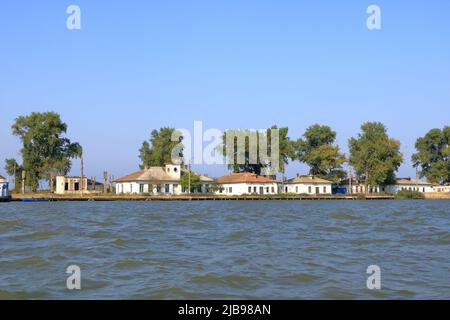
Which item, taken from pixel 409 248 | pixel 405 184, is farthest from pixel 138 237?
pixel 405 184

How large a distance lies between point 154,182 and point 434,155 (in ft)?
202

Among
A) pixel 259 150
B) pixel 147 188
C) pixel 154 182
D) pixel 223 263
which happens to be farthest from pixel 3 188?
pixel 223 263

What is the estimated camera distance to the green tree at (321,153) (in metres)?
103

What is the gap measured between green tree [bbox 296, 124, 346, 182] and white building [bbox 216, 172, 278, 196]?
11.6 metres

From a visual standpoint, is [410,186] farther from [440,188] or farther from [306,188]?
[306,188]

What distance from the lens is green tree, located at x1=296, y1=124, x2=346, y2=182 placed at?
10288cm

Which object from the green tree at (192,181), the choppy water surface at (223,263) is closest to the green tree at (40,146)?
the green tree at (192,181)

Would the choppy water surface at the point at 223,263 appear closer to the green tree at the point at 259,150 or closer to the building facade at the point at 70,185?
the building facade at the point at 70,185

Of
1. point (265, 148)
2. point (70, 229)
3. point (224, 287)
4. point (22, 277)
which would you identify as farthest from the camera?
point (265, 148)

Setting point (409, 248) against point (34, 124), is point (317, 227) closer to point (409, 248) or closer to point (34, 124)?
point (409, 248)

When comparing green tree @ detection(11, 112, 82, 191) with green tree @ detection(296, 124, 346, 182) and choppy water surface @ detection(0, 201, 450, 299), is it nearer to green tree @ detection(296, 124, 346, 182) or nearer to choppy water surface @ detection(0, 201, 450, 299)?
green tree @ detection(296, 124, 346, 182)

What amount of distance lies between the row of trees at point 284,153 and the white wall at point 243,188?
646 centimetres
